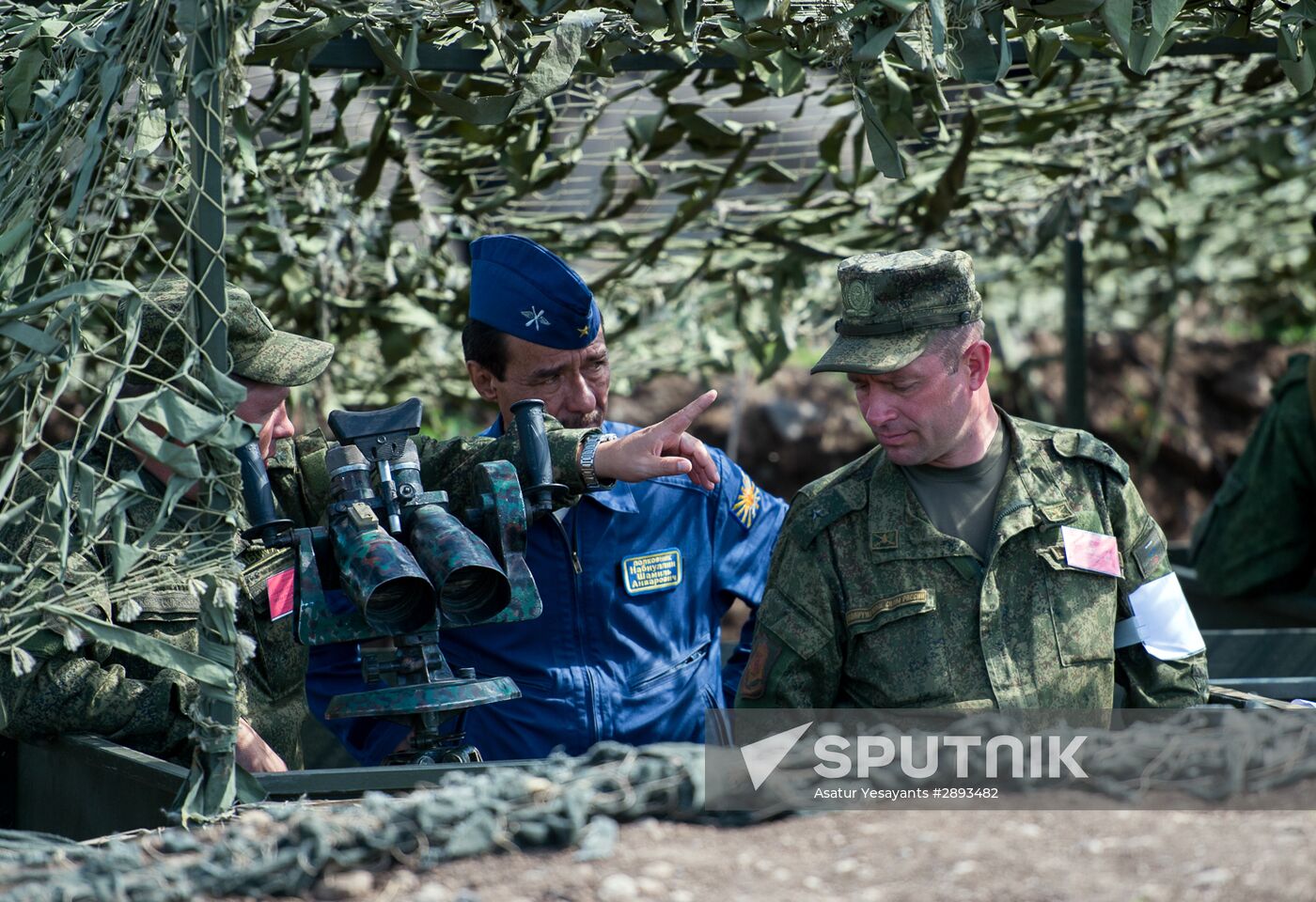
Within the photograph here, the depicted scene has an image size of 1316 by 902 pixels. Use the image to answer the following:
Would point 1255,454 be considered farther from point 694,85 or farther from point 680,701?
point 680,701

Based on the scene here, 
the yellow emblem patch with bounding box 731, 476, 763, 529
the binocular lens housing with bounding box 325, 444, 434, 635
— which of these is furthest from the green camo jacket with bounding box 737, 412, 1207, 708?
the binocular lens housing with bounding box 325, 444, 434, 635

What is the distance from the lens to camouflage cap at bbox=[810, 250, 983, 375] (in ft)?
8.71

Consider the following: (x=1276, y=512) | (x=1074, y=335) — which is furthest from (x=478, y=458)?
(x=1074, y=335)

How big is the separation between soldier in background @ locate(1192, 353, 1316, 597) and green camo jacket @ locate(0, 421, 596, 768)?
2802 mm

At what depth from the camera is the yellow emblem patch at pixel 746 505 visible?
122 inches

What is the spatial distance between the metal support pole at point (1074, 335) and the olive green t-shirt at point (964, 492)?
9.15 ft

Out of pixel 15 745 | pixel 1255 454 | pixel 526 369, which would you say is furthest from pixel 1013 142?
pixel 15 745

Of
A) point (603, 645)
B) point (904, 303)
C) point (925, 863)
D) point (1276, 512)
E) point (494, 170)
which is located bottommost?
point (925, 863)

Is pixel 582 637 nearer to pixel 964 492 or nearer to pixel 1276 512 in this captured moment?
pixel 964 492

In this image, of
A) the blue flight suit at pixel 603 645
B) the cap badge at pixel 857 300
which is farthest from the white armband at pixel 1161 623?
the blue flight suit at pixel 603 645

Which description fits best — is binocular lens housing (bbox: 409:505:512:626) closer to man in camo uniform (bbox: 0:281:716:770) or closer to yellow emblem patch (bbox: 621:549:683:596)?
man in camo uniform (bbox: 0:281:716:770)

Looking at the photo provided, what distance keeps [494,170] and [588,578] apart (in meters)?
2.05

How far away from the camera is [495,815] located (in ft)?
5.61

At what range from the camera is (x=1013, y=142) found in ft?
15.0
